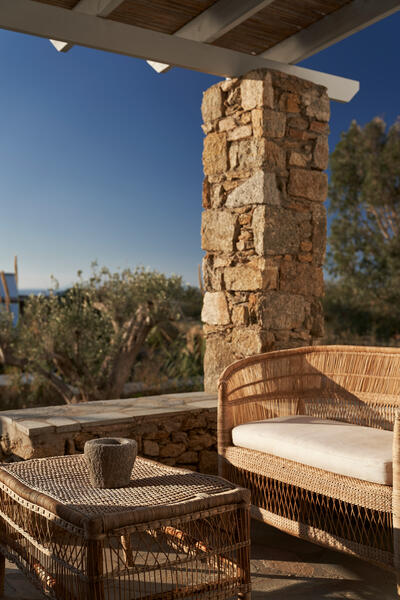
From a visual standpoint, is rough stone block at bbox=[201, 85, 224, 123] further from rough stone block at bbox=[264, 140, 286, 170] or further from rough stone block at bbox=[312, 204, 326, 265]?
rough stone block at bbox=[312, 204, 326, 265]

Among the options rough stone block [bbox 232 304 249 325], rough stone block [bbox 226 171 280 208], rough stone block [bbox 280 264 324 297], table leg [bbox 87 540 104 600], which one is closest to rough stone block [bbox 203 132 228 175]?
rough stone block [bbox 226 171 280 208]

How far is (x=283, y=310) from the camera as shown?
3775mm

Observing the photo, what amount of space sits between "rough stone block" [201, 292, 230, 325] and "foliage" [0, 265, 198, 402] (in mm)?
2179

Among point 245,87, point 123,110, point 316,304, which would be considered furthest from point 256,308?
point 123,110

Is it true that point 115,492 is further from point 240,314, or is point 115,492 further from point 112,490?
point 240,314

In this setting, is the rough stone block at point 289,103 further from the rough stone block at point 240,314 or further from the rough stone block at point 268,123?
the rough stone block at point 240,314

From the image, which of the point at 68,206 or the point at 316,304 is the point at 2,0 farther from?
the point at 68,206

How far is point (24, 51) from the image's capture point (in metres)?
12.8

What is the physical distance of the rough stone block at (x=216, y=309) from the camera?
3893 mm

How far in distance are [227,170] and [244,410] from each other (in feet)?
5.72

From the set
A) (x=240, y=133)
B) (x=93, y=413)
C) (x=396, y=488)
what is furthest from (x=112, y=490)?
(x=240, y=133)

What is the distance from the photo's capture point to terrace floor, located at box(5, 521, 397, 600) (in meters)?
2.20

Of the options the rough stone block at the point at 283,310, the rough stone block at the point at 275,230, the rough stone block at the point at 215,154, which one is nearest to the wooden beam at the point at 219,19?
the rough stone block at the point at 215,154

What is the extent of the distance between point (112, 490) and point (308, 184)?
8.48 ft
